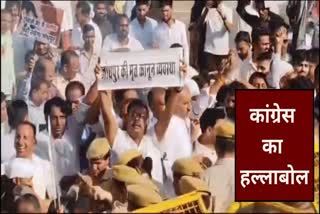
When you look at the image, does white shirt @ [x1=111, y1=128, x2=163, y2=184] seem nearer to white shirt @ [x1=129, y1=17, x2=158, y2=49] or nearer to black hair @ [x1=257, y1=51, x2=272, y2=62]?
white shirt @ [x1=129, y1=17, x2=158, y2=49]

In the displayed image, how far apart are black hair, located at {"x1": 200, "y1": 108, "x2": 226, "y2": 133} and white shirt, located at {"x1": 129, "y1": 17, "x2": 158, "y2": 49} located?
12.0 inches

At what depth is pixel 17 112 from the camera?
2.23 meters

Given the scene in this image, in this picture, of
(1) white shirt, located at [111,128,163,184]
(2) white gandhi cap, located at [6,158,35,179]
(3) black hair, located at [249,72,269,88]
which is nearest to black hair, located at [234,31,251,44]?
(3) black hair, located at [249,72,269,88]

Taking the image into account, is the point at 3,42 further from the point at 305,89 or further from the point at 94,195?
the point at 305,89

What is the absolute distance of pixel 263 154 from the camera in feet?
7.81

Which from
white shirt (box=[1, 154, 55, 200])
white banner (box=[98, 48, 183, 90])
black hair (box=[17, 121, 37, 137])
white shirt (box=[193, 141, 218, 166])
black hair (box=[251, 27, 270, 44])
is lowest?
white shirt (box=[1, 154, 55, 200])

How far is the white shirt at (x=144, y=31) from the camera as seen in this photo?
224 centimetres

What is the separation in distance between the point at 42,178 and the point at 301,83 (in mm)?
959

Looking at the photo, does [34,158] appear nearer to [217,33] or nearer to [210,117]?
[210,117]

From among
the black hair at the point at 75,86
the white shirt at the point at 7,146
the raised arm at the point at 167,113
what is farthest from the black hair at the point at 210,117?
the white shirt at the point at 7,146

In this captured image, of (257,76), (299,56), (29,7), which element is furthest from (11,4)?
(299,56)

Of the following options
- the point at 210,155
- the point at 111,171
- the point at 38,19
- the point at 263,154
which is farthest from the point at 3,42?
the point at 263,154

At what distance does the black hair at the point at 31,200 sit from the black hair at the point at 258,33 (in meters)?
0.93

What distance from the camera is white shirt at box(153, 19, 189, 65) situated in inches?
88.4
